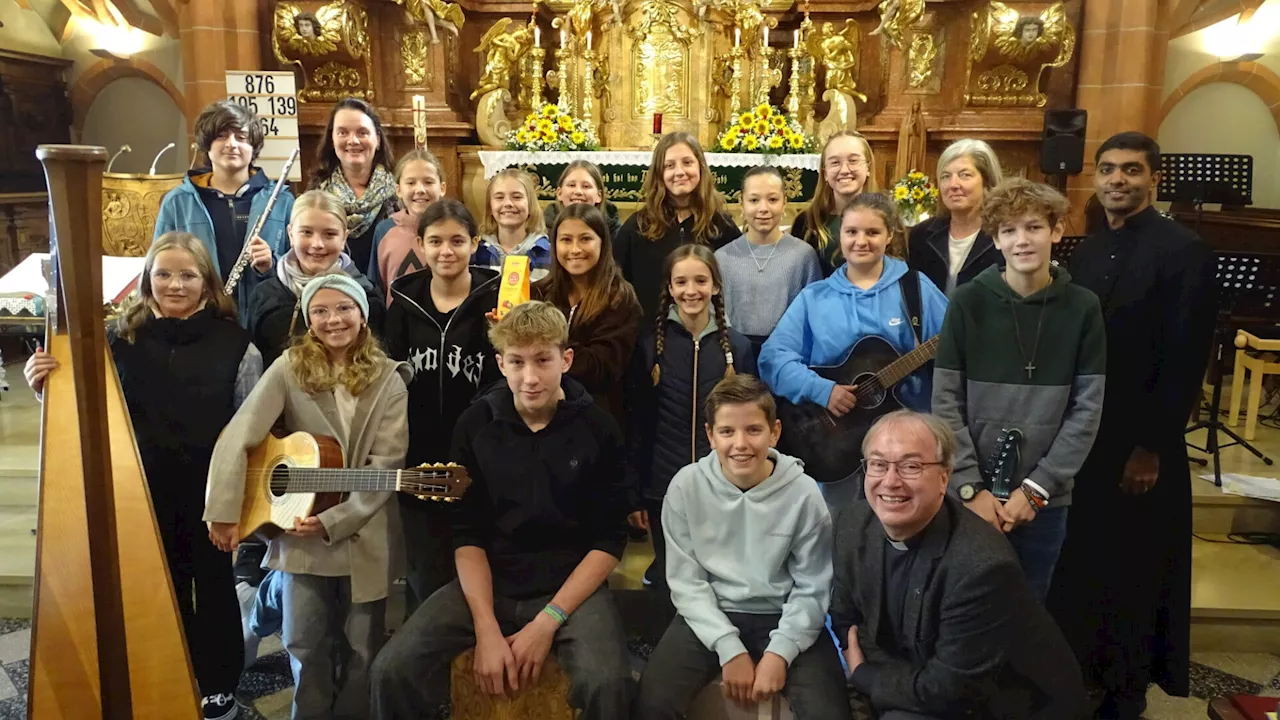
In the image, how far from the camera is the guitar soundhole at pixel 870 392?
2.65 metres

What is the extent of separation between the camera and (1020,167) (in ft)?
23.7

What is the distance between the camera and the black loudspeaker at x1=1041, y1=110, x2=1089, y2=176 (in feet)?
21.8

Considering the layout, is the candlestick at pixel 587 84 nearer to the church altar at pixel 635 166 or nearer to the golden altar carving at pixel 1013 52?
the church altar at pixel 635 166

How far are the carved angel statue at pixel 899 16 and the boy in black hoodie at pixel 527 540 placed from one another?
5.26 m

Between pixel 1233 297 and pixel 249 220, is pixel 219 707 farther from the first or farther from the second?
pixel 1233 297

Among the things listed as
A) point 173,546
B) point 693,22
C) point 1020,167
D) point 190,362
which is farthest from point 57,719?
point 1020,167

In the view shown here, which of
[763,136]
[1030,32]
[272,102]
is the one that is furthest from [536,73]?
[1030,32]

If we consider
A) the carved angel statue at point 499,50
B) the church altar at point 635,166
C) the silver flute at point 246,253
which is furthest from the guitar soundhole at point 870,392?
the carved angel statue at point 499,50

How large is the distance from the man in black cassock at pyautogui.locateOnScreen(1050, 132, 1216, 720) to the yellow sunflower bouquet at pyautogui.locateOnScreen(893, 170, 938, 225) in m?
2.24

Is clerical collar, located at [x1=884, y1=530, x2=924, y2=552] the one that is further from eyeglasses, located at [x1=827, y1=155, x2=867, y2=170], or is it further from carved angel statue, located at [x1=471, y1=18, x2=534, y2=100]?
carved angel statue, located at [x1=471, y1=18, x2=534, y2=100]

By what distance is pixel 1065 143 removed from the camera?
6.67 metres

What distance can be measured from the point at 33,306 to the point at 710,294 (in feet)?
9.43

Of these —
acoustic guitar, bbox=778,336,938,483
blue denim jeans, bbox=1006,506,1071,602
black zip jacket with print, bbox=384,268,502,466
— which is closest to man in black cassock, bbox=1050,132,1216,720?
blue denim jeans, bbox=1006,506,1071,602

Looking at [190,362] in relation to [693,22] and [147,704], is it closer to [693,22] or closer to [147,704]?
[147,704]
